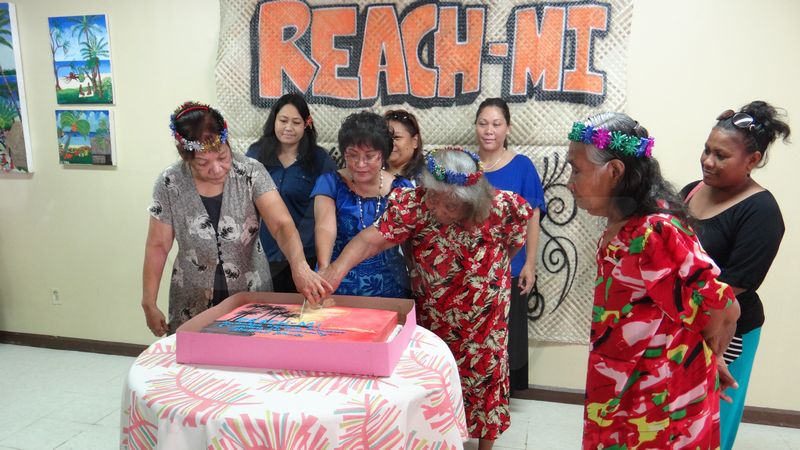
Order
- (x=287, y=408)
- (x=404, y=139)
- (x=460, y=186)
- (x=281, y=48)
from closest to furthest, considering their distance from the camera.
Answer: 1. (x=287, y=408)
2. (x=460, y=186)
3. (x=404, y=139)
4. (x=281, y=48)

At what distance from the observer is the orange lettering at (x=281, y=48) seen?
2.64m

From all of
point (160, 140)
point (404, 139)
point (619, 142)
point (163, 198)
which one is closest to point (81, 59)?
point (160, 140)

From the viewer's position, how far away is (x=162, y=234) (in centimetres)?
190

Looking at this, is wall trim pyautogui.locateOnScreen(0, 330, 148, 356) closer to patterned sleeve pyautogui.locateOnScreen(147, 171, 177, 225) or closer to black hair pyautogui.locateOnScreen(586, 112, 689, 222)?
patterned sleeve pyautogui.locateOnScreen(147, 171, 177, 225)

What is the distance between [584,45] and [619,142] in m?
1.32

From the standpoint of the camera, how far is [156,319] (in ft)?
6.51

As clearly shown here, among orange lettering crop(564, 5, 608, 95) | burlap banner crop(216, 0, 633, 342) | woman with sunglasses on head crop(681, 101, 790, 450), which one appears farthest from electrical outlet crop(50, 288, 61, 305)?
woman with sunglasses on head crop(681, 101, 790, 450)

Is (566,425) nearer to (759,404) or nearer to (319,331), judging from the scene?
(759,404)

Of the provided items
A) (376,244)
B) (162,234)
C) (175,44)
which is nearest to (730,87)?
(376,244)

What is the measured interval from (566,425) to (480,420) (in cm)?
73

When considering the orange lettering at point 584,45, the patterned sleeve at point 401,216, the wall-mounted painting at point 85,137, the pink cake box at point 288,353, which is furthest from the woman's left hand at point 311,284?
the wall-mounted painting at point 85,137

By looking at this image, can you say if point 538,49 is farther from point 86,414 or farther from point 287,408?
point 86,414

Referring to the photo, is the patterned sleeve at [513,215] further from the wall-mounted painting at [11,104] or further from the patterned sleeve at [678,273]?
the wall-mounted painting at [11,104]

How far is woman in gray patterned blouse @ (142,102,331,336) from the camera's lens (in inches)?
72.2
